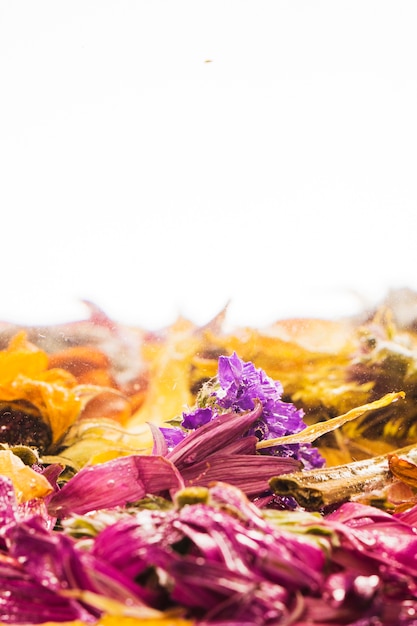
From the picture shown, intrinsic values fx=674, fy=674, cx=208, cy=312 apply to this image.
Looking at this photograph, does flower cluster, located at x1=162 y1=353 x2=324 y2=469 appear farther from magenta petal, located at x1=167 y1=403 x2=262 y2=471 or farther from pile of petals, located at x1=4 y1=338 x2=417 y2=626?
pile of petals, located at x1=4 y1=338 x2=417 y2=626

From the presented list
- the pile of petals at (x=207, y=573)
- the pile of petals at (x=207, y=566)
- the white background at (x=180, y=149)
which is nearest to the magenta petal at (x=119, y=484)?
the pile of petals at (x=207, y=566)

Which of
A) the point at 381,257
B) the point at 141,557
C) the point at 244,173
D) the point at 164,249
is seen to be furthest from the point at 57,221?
the point at 141,557

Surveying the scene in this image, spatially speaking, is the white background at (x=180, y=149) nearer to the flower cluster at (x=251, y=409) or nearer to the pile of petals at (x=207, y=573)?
the flower cluster at (x=251, y=409)

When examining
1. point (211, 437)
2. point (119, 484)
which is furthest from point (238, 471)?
point (119, 484)

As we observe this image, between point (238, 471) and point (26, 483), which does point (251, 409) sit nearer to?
point (238, 471)

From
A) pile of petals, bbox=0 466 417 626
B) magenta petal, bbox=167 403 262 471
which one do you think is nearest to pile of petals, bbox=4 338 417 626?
pile of petals, bbox=0 466 417 626
